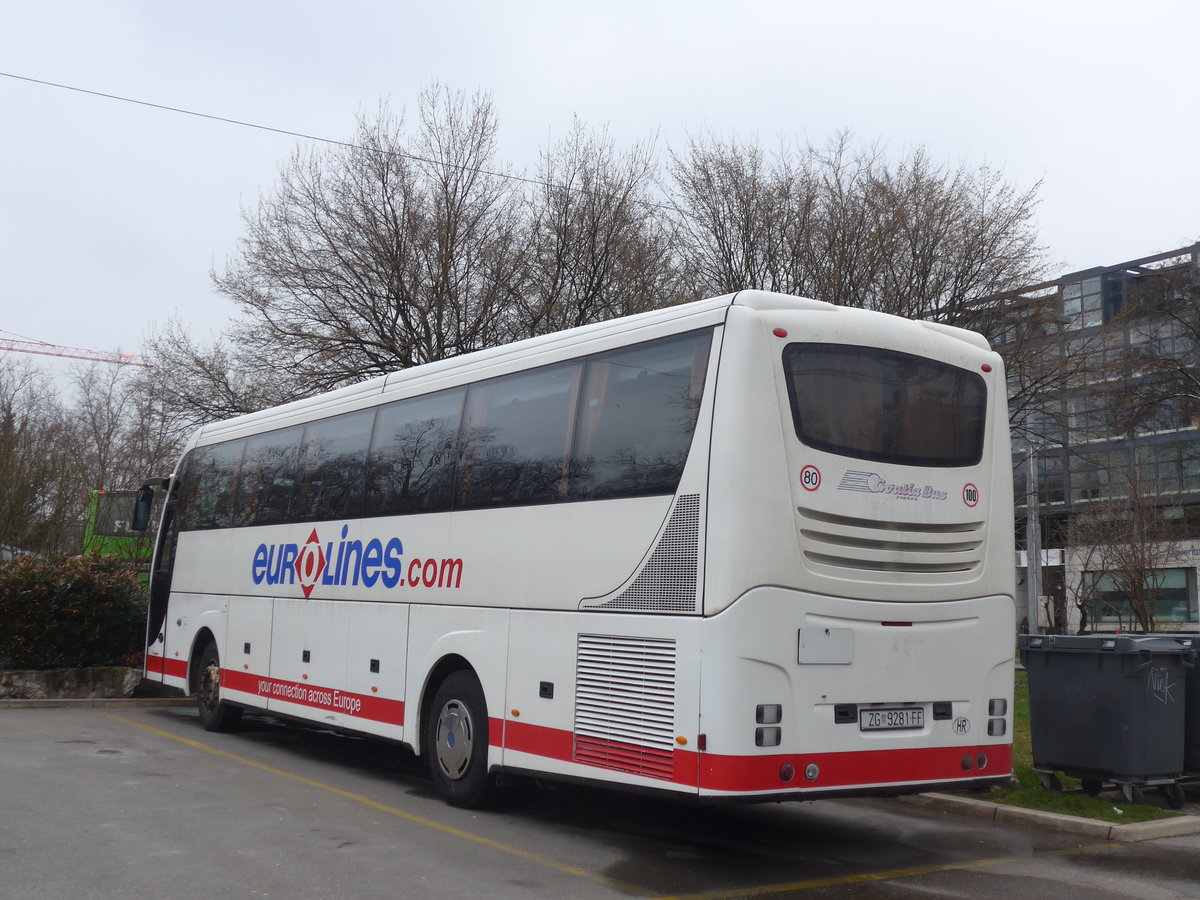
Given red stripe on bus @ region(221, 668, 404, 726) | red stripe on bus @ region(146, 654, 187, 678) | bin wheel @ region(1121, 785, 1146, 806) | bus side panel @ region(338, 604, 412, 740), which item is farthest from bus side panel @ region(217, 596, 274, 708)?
bin wheel @ region(1121, 785, 1146, 806)

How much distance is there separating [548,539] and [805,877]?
2898 mm

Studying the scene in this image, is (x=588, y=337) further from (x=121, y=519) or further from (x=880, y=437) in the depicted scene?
(x=121, y=519)

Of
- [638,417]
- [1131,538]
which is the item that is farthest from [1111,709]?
[1131,538]

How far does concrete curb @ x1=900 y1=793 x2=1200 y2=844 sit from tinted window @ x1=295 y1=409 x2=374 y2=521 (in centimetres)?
620

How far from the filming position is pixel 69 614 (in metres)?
17.6

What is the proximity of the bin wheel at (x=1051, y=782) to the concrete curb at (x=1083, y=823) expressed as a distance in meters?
0.68

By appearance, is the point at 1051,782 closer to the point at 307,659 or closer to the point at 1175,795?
the point at 1175,795

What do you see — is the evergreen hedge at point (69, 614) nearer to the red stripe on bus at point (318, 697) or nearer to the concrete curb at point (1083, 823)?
the red stripe on bus at point (318, 697)

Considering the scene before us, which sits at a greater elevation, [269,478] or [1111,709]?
[269,478]

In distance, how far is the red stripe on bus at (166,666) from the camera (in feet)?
49.9

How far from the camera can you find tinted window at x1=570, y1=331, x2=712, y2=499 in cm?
777

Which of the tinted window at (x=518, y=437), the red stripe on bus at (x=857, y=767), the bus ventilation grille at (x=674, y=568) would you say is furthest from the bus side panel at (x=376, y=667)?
the red stripe on bus at (x=857, y=767)

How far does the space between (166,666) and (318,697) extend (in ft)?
15.6

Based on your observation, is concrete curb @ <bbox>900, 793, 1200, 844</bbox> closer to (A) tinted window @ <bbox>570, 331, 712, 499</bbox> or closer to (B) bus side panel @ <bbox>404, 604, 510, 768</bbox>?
(B) bus side panel @ <bbox>404, 604, 510, 768</bbox>
